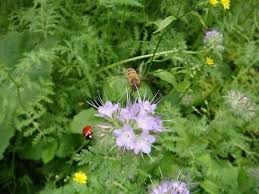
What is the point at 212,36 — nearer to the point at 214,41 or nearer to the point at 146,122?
the point at 214,41

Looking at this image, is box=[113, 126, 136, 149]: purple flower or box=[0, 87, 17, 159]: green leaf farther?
box=[0, 87, 17, 159]: green leaf

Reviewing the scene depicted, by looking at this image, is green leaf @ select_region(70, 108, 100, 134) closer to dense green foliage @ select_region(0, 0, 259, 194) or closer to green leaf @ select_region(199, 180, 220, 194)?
dense green foliage @ select_region(0, 0, 259, 194)

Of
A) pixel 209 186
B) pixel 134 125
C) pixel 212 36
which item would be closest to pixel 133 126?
pixel 134 125

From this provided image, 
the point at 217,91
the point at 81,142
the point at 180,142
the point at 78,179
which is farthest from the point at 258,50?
the point at 78,179

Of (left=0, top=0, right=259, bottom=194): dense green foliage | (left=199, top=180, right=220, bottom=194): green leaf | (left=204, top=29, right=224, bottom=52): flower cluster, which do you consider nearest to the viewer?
(left=199, top=180, right=220, bottom=194): green leaf

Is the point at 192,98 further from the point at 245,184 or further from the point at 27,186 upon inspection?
the point at 27,186

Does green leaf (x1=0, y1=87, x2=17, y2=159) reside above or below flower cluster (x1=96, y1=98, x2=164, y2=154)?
below

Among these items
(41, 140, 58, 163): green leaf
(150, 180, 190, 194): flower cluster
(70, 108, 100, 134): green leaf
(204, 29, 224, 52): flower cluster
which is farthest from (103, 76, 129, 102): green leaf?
(150, 180, 190, 194): flower cluster

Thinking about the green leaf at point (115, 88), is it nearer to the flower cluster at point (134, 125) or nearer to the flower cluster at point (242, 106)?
the flower cluster at point (242, 106)
